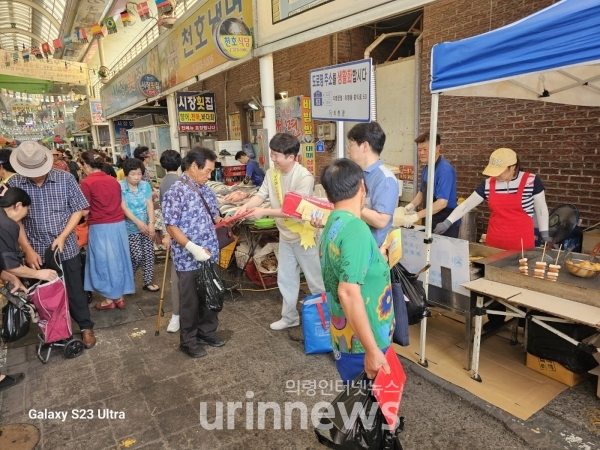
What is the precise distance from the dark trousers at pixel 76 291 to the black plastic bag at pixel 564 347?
4326mm

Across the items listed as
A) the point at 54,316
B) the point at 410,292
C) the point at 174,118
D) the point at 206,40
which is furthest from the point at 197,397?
the point at 174,118

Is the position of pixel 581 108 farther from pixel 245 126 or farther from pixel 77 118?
pixel 77 118

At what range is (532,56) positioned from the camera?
240 centimetres

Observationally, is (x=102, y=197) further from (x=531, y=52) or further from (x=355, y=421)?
(x=531, y=52)

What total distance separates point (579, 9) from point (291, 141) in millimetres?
2282

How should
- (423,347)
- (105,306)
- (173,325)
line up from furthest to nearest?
(105,306) < (173,325) < (423,347)

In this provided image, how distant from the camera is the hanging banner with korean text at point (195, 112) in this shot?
33.7 feet

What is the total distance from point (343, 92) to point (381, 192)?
4.91 ft

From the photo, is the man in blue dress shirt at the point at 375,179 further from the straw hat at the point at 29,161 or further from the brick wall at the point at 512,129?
the brick wall at the point at 512,129

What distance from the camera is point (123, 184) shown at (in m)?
5.36

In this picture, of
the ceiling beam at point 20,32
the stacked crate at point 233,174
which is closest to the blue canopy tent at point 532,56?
the stacked crate at point 233,174

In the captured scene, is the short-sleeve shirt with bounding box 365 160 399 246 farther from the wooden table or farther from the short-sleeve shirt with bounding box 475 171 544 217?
the short-sleeve shirt with bounding box 475 171 544 217

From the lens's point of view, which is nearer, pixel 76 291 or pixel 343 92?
pixel 343 92

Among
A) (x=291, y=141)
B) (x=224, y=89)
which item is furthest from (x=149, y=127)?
(x=291, y=141)
